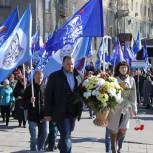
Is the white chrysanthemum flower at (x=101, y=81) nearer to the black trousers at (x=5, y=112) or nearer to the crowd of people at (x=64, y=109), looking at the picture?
the crowd of people at (x=64, y=109)

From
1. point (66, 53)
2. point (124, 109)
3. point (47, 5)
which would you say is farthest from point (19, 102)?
point (47, 5)

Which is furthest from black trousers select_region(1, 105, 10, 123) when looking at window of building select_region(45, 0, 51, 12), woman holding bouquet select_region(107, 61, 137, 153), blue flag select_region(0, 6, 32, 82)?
window of building select_region(45, 0, 51, 12)

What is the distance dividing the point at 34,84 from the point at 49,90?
6.10ft

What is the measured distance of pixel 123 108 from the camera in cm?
975

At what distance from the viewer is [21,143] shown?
12.0 meters

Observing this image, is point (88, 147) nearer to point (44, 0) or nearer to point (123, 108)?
point (123, 108)

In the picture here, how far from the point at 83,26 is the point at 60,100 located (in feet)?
8.93

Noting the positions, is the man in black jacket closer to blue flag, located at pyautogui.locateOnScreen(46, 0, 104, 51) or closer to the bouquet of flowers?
blue flag, located at pyautogui.locateOnScreen(46, 0, 104, 51)

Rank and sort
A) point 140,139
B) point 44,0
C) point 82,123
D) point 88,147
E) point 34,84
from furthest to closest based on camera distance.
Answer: point 44,0 < point 82,123 < point 140,139 < point 88,147 < point 34,84

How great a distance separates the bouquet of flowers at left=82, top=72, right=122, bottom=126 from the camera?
8883mm

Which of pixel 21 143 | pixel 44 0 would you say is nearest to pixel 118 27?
pixel 44 0

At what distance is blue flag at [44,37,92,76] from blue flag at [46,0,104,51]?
80 cm

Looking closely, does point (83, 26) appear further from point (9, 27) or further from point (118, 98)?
point (118, 98)

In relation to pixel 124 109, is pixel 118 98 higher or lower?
higher
